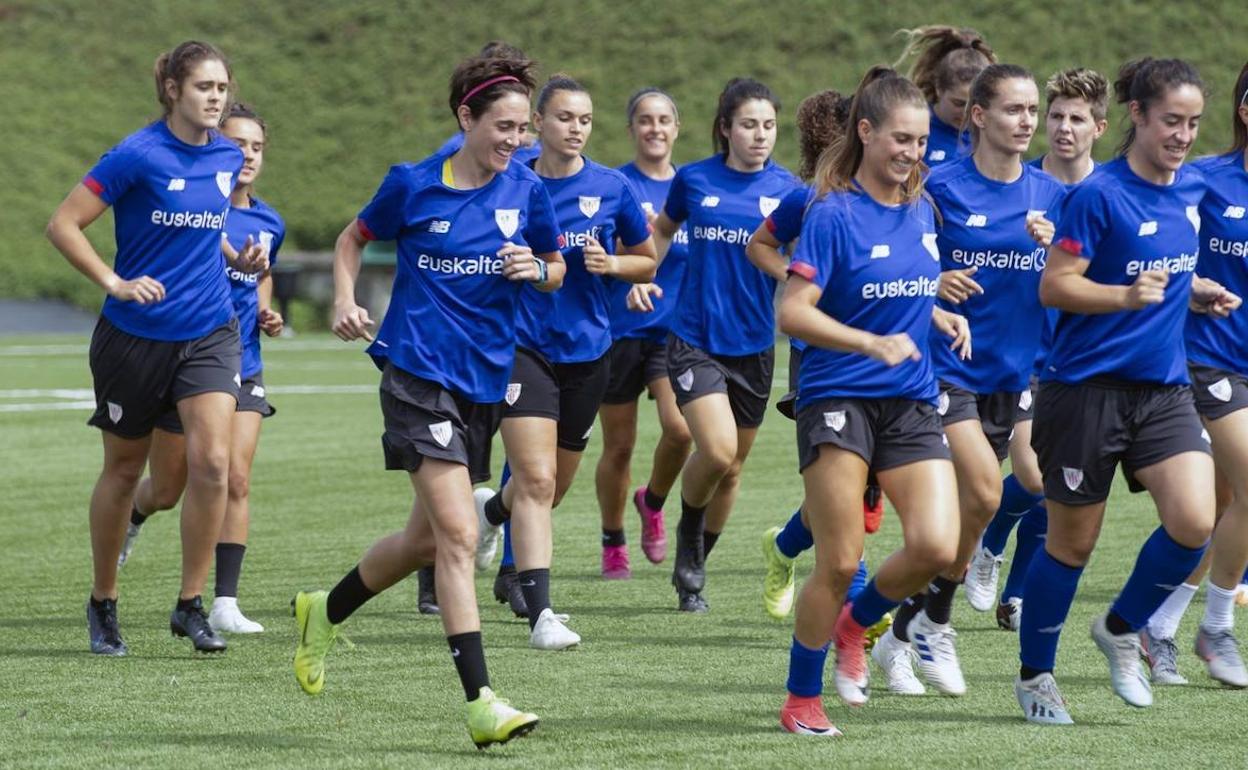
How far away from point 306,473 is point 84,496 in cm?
177

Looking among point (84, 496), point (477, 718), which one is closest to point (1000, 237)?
point (477, 718)

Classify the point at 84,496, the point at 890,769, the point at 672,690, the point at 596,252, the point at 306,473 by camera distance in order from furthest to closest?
the point at 306,473, the point at 84,496, the point at 596,252, the point at 672,690, the point at 890,769

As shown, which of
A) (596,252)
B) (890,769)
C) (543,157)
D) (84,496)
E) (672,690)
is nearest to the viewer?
(890,769)

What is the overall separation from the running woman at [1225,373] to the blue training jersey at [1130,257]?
578 mm

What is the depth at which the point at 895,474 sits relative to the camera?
5988mm

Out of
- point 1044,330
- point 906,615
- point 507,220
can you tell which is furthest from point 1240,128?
point 507,220

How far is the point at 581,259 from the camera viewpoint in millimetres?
8375

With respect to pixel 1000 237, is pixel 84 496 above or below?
below

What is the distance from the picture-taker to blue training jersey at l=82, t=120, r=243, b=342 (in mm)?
7465

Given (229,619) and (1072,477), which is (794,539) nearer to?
(1072,477)

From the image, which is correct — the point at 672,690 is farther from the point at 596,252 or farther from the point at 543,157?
the point at 543,157

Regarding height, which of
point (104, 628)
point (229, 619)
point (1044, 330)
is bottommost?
point (229, 619)

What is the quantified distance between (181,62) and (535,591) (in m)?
2.45

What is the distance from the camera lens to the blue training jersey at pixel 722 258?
29.3ft
